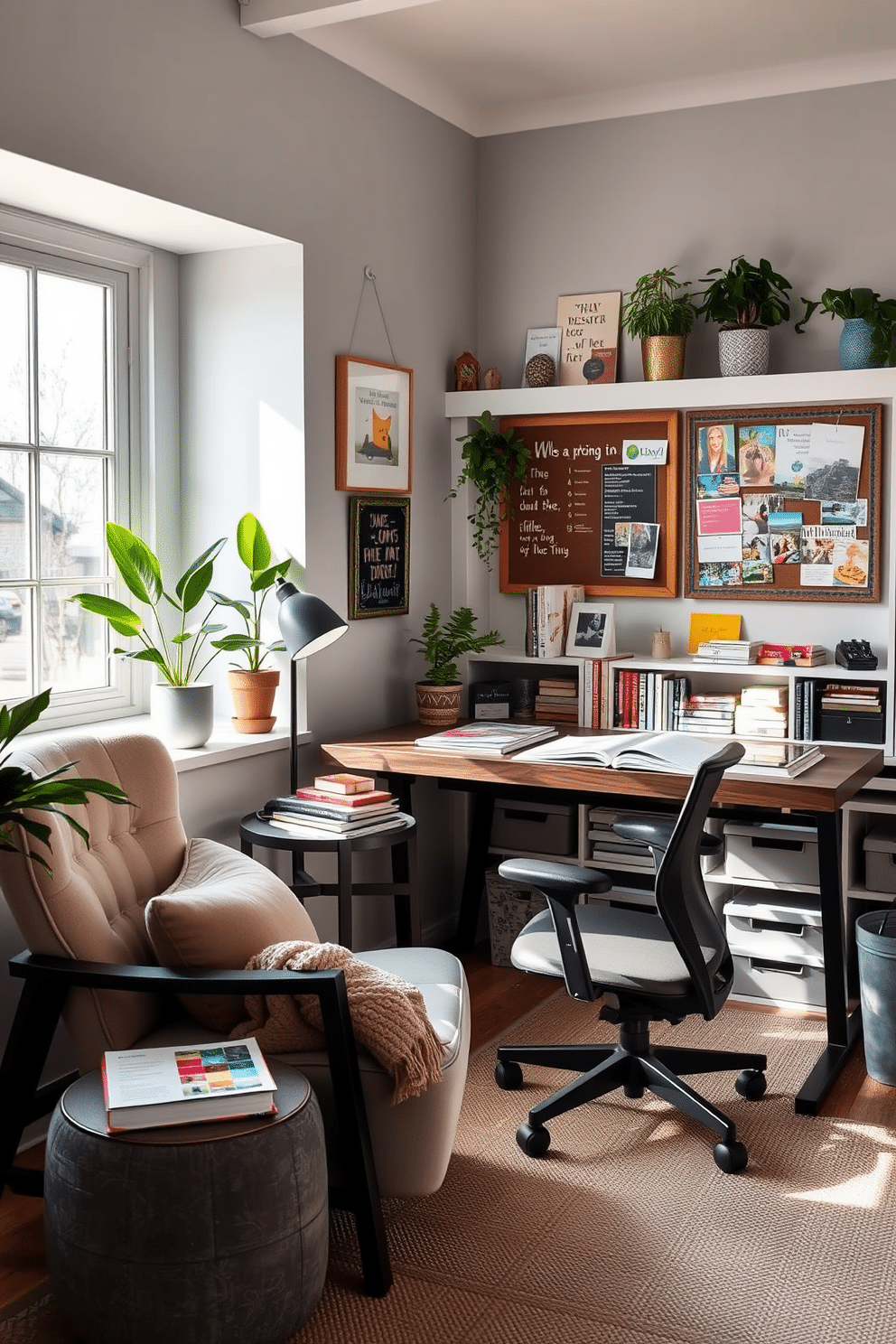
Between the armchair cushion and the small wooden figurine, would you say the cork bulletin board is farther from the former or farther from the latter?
the armchair cushion

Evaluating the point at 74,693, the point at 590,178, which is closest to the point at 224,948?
the point at 74,693

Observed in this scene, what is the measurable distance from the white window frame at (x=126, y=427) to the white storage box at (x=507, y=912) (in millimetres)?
1269

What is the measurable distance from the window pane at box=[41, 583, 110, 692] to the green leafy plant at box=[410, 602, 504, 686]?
3.36ft

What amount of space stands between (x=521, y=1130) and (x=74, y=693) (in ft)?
5.24

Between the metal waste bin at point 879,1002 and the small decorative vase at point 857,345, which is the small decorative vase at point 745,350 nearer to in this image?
the small decorative vase at point 857,345

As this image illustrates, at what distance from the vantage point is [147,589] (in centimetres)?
343

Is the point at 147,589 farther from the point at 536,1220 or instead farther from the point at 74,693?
the point at 536,1220

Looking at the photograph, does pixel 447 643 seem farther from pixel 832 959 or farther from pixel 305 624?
pixel 832 959

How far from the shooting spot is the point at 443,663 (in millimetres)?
4137

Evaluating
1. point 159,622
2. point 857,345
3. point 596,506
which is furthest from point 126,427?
point 857,345

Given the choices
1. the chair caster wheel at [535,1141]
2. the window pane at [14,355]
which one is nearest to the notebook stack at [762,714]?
the chair caster wheel at [535,1141]

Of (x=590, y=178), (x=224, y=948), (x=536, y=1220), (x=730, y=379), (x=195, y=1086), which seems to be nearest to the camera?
(x=195, y=1086)

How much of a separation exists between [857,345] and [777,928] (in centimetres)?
167

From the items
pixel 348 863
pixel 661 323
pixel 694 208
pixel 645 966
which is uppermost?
pixel 694 208
